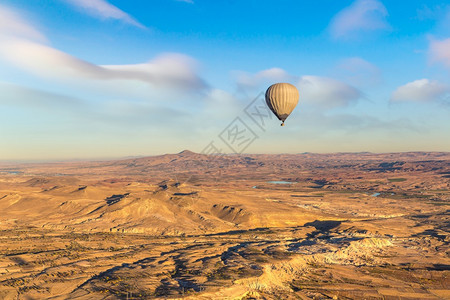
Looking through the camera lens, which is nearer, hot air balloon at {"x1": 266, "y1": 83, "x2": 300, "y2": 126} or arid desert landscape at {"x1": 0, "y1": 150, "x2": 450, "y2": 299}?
arid desert landscape at {"x1": 0, "y1": 150, "x2": 450, "y2": 299}

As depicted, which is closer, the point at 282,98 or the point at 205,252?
the point at 205,252

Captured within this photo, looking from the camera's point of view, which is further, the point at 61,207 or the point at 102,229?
the point at 61,207

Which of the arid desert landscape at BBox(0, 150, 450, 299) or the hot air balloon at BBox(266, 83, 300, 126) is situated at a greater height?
the hot air balloon at BBox(266, 83, 300, 126)

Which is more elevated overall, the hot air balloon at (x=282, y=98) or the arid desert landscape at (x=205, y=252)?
the hot air balloon at (x=282, y=98)

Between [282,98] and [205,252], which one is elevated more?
[282,98]

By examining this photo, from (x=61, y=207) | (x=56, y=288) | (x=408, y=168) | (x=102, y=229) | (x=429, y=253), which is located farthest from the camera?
(x=408, y=168)

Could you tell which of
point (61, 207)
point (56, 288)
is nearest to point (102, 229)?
point (61, 207)

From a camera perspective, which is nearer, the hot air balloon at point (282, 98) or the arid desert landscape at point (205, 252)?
the arid desert landscape at point (205, 252)

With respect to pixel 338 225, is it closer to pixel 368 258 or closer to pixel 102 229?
pixel 368 258
